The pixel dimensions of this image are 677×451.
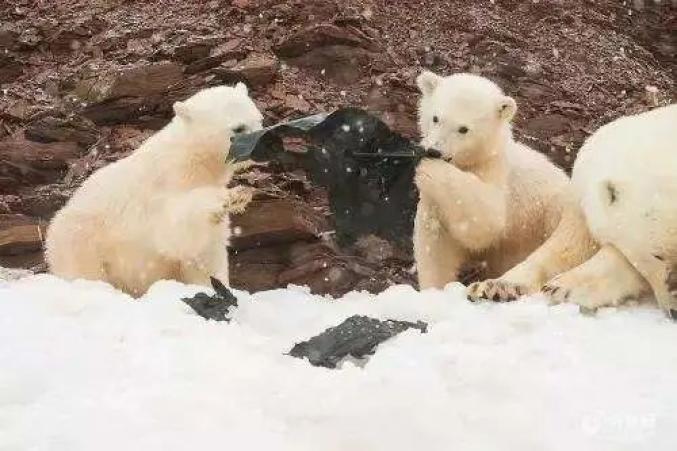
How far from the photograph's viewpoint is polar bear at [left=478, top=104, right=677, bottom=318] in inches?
145

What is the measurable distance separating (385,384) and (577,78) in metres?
7.79

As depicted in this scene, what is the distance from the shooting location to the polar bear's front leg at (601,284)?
378 centimetres

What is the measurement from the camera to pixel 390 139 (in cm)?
449

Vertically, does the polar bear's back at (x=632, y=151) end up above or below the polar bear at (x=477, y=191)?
above

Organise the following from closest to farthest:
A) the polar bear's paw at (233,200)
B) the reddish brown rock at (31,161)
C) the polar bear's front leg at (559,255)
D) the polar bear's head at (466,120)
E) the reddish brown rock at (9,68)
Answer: the polar bear's front leg at (559,255) → the polar bear's paw at (233,200) → the polar bear's head at (466,120) → the reddish brown rock at (31,161) → the reddish brown rock at (9,68)

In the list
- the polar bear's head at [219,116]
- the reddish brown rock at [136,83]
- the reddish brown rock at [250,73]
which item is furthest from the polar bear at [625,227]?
the reddish brown rock at [136,83]

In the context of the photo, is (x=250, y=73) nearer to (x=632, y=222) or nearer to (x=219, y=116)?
(x=219, y=116)

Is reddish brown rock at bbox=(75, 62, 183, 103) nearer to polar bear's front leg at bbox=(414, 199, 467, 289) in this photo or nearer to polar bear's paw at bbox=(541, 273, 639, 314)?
polar bear's front leg at bbox=(414, 199, 467, 289)

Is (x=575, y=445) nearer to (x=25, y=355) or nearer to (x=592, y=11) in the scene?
(x=25, y=355)

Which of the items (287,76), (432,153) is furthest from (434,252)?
(287,76)

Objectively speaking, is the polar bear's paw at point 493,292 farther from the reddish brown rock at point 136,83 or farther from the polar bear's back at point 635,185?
the reddish brown rock at point 136,83

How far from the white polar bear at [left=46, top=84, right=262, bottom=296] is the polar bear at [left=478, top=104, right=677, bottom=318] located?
1569mm

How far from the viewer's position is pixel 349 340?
3115mm

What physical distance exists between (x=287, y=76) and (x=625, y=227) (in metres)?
5.03
